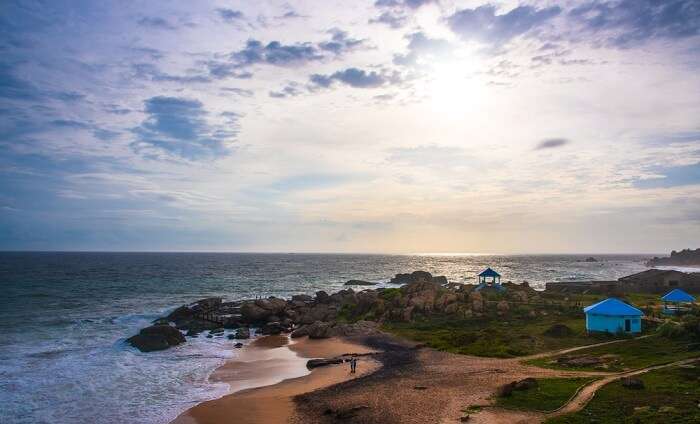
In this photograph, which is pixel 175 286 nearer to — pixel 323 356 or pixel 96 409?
pixel 323 356

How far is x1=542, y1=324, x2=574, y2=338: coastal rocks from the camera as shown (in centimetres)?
4209

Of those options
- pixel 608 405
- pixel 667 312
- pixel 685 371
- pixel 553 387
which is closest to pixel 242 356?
pixel 553 387

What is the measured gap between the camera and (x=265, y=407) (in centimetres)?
2766

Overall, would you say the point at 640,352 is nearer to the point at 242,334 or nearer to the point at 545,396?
the point at 545,396

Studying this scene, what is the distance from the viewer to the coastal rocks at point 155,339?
4406 cm

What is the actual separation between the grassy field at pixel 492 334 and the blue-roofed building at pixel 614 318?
4.82 ft

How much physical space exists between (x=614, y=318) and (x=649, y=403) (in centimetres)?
2045

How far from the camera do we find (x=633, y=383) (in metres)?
25.0

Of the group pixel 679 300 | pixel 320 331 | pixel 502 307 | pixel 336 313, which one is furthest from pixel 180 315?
pixel 679 300

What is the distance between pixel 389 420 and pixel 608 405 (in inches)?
418

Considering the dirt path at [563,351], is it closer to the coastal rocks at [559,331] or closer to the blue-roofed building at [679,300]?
the coastal rocks at [559,331]

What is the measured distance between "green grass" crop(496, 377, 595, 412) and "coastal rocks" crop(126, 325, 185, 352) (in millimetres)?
32581

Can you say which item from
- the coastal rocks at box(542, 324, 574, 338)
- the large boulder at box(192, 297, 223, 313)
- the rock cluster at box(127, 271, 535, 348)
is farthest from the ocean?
the coastal rocks at box(542, 324, 574, 338)

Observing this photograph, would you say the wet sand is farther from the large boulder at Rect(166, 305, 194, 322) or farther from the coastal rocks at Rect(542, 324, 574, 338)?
the coastal rocks at Rect(542, 324, 574, 338)
